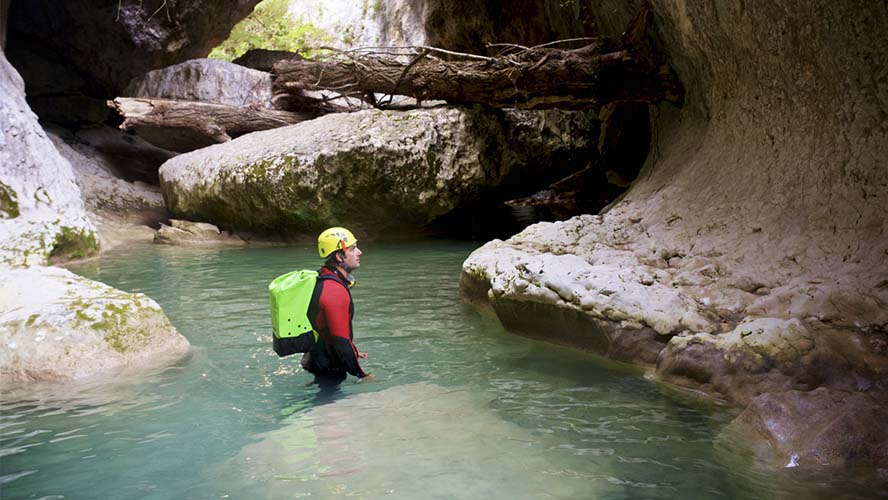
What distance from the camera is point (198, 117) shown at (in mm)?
14094

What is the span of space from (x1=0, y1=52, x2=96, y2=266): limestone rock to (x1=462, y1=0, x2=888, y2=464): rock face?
5710mm

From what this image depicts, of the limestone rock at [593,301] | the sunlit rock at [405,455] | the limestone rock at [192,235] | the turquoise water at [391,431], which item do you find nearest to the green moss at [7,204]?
the limestone rock at [192,235]

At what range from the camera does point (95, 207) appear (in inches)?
535

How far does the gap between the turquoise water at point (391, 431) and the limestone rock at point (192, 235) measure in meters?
6.41

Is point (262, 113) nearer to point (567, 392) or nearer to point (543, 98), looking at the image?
point (543, 98)

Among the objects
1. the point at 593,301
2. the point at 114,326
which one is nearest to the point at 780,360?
the point at 593,301

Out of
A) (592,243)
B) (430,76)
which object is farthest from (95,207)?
(592,243)

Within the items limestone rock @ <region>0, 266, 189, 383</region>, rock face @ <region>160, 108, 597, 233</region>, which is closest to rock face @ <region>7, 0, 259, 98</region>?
rock face @ <region>160, 108, 597, 233</region>

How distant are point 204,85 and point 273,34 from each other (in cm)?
551

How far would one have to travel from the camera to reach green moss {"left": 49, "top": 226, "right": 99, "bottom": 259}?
30.8 ft

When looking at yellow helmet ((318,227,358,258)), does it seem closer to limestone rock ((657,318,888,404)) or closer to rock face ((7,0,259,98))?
limestone rock ((657,318,888,404))

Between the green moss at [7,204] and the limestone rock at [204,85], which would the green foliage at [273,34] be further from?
the green moss at [7,204]

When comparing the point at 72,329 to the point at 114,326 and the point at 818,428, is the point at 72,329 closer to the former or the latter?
the point at 114,326

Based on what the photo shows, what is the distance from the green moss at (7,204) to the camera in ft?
30.3
